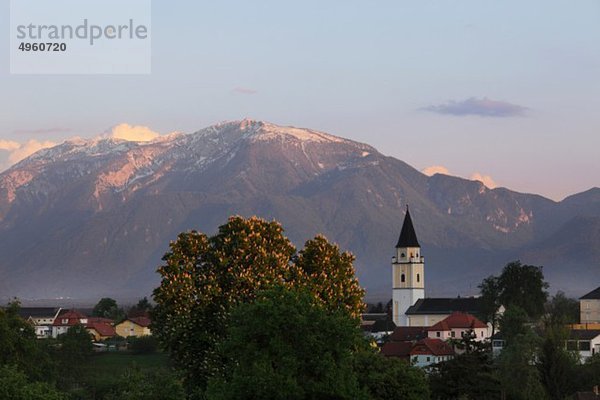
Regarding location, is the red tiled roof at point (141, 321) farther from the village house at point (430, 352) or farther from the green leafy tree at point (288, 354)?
the green leafy tree at point (288, 354)

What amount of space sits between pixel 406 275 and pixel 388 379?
12105cm

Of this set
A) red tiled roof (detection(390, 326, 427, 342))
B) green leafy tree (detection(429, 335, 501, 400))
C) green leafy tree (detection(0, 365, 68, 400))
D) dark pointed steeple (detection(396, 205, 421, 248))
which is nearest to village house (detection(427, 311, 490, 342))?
red tiled roof (detection(390, 326, 427, 342))

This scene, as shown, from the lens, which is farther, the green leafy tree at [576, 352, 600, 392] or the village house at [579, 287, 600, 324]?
the village house at [579, 287, 600, 324]

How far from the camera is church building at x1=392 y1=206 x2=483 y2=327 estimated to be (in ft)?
584

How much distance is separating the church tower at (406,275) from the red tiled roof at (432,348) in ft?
222

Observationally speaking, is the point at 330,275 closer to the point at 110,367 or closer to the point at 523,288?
the point at 110,367

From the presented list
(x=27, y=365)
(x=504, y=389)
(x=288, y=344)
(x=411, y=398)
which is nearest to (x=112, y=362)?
(x=27, y=365)

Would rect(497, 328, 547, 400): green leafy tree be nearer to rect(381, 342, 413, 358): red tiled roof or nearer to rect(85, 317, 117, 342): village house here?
rect(381, 342, 413, 358): red tiled roof

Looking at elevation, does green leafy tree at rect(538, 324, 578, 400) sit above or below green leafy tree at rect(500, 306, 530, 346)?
below

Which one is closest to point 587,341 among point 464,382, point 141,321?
point 464,382

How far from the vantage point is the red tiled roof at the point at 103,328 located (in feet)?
545

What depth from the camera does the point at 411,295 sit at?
7269 inches

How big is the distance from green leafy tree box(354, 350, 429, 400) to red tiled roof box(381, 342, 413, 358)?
47486 millimetres

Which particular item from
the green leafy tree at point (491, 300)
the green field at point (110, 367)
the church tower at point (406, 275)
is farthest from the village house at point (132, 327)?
the green leafy tree at point (491, 300)
